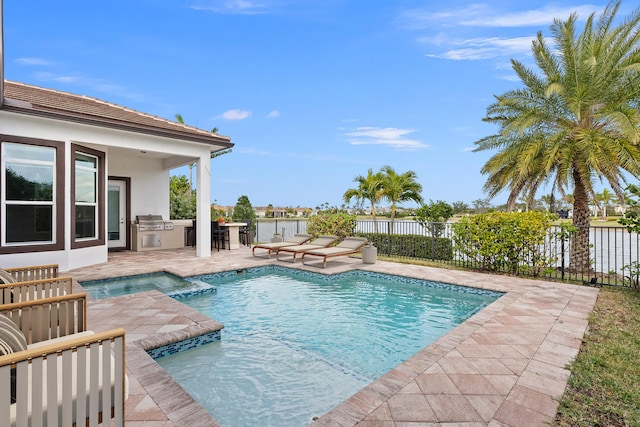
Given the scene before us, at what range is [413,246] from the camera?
1223cm

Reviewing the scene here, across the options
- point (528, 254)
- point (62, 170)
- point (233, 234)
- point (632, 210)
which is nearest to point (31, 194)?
point (62, 170)

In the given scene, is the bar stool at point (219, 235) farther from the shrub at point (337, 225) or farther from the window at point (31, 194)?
the window at point (31, 194)

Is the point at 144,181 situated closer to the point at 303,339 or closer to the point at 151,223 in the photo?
the point at 151,223

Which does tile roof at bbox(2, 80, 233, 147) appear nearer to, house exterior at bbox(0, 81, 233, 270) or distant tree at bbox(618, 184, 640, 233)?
house exterior at bbox(0, 81, 233, 270)

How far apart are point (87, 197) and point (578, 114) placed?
13490mm

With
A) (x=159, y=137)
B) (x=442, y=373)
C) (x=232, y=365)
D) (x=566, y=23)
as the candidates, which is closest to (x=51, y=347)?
(x=232, y=365)

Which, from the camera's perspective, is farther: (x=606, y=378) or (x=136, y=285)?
(x=136, y=285)

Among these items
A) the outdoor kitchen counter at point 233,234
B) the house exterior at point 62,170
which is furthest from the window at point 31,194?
the outdoor kitchen counter at point 233,234

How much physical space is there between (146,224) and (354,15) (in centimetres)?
1142

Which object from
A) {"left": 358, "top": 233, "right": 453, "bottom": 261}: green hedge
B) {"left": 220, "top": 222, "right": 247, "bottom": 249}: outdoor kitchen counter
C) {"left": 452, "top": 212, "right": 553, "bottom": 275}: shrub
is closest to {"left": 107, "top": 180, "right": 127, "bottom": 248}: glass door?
{"left": 220, "top": 222, "right": 247, "bottom": 249}: outdoor kitchen counter

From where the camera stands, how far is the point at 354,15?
44.6 feet

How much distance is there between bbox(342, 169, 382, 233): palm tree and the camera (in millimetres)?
17172

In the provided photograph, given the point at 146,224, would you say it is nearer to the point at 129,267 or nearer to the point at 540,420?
the point at 129,267

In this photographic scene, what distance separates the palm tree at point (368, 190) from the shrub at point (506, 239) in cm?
753
